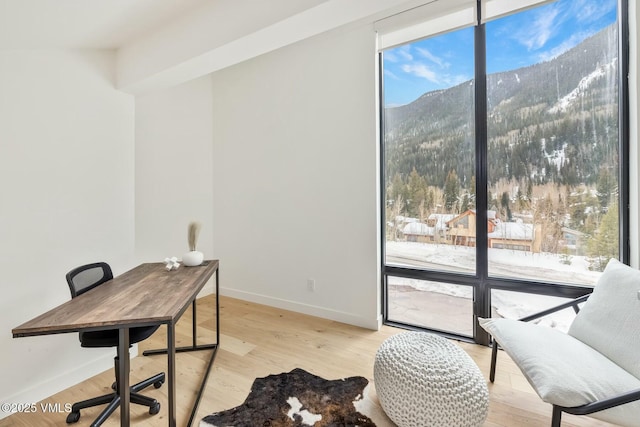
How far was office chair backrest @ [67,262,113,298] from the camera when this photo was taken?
1.72 metres

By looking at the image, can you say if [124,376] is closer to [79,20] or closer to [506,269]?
[79,20]

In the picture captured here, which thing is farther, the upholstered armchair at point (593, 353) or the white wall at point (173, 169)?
the white wall at point (173, 169)

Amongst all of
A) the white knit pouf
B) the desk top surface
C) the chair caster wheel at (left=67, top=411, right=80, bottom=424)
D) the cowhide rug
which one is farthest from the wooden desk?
the white knit pouf

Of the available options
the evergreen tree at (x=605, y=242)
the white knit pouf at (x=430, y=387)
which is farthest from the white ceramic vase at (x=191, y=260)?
the evergreen tree at (x=605, y=242)

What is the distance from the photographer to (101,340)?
166 centimetres

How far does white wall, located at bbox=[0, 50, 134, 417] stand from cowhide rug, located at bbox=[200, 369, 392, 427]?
47.3 inches

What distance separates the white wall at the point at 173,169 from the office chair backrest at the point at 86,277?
1175mm

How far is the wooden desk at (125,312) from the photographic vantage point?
4.19 feet

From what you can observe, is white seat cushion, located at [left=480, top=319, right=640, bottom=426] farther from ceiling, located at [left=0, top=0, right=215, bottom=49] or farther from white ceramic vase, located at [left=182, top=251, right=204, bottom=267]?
ceiling, located at [left=0, top=0, right=215, bottom=49]

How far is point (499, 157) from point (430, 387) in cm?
191

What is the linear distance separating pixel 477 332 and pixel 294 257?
1.91m

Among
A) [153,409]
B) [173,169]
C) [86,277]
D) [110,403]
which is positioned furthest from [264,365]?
[173,169]

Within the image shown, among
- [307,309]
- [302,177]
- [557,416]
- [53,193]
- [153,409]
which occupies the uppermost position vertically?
[302,177]

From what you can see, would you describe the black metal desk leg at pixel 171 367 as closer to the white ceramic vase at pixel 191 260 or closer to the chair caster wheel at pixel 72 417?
the chair caster wheel at pixel 72 417
